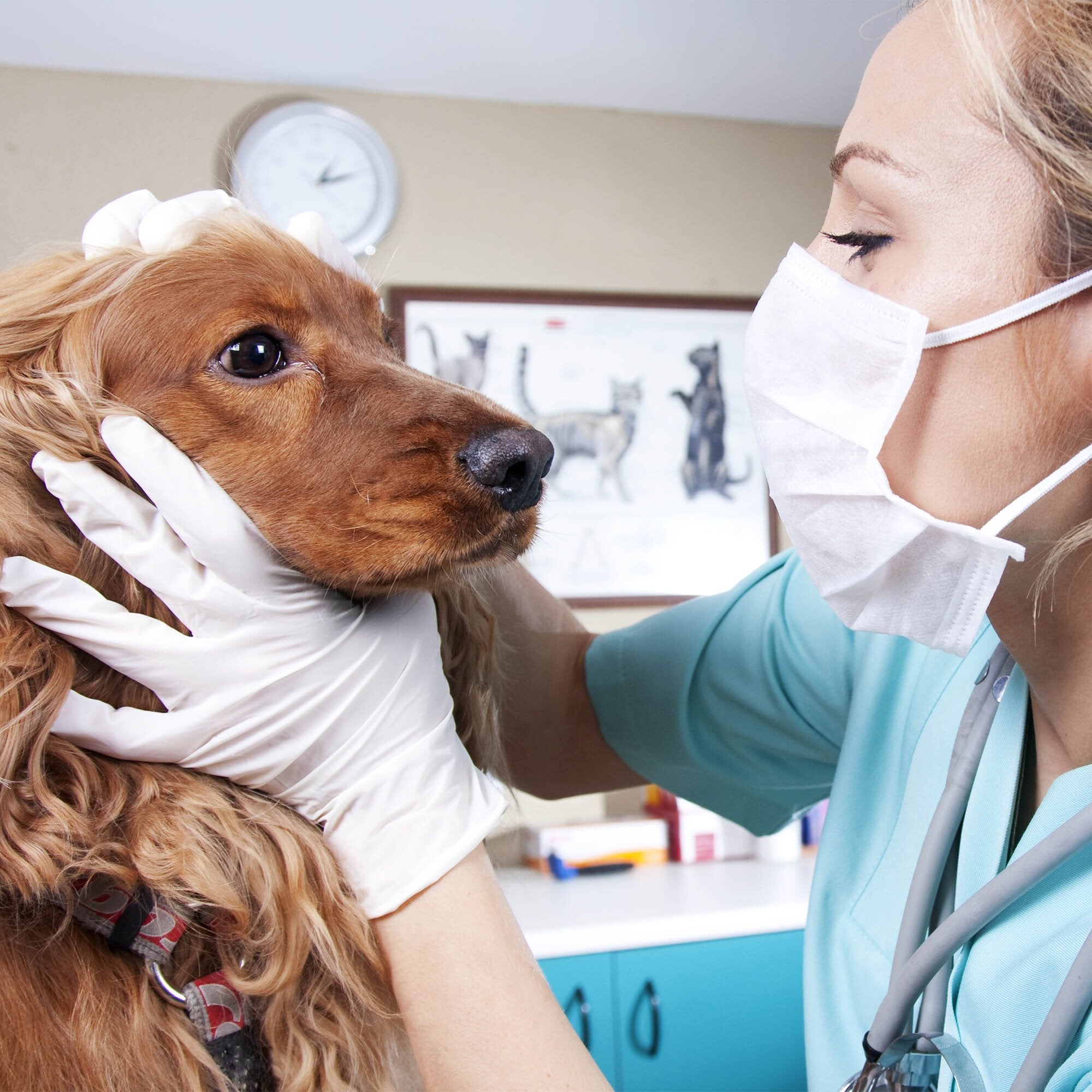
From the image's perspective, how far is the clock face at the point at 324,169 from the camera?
2535 millimetres

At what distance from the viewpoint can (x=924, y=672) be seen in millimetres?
1032

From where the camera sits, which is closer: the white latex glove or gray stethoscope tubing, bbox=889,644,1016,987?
the white latex glove

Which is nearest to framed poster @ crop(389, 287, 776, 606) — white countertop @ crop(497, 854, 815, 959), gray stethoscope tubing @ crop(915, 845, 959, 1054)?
white countertop @ crop(497, 854, 815, 959)

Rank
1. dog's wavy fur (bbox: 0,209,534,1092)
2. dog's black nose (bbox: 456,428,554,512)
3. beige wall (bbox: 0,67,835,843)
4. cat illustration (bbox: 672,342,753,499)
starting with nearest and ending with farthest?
dog's wavy fur (bbox: 0,209,534,1092), dog's black nose (bbox: 456,428,554,512), beige wall (bbox: 0,67,835,843), cat illustration (bbox: 672,342,753,499)

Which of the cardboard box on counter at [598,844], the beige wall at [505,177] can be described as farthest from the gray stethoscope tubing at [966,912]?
the beige wall at [505,177]

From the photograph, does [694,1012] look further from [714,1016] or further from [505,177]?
[505,177]

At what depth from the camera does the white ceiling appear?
7.43 ft

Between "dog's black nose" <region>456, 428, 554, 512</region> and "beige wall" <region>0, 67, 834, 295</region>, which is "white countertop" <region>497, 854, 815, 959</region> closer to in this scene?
"dog's black nose" <region>456, 428, 554, 512</region>

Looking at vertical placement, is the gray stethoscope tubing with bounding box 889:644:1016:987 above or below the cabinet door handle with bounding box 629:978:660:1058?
above

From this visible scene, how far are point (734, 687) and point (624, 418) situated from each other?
1758 mm

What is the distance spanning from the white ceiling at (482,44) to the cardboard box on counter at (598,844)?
187 cm

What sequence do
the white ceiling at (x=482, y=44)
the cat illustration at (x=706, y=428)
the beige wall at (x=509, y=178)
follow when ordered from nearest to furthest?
the white ceiling at (x=482, y=44) → the beige wall at (x=509, y=178) → the cat illustration at (x=706, y=428)

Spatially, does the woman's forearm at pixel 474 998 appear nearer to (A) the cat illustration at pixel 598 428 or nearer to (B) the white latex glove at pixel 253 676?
(B) the white latex glove at pixel 253 676

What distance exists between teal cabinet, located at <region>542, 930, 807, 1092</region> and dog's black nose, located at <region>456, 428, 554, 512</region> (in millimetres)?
1476
